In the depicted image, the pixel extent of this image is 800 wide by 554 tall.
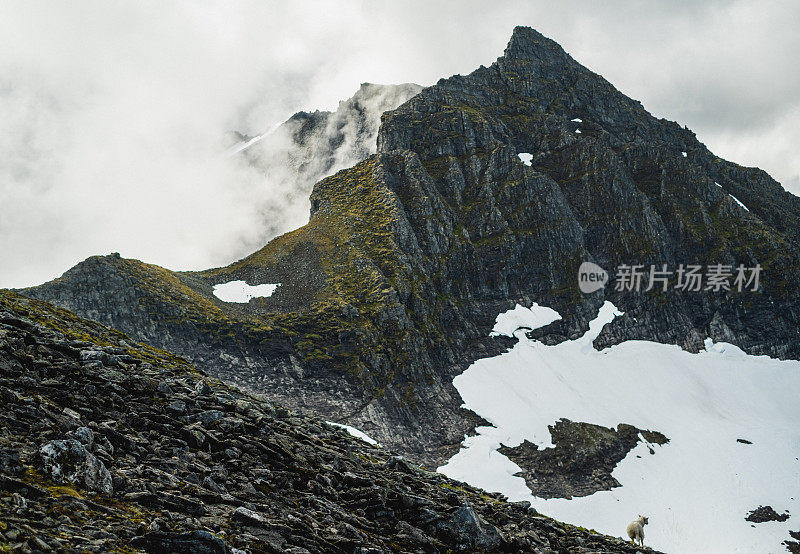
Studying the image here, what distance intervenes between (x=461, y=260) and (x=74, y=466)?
12030cm

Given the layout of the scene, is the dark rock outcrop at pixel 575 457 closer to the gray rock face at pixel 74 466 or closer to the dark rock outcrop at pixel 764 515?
the dark rock outcrop at pixel 764 515

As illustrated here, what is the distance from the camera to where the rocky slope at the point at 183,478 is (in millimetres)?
11008

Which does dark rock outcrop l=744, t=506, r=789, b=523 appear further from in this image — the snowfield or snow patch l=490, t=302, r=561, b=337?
snow patch l=490, t=302, r=561, b=337

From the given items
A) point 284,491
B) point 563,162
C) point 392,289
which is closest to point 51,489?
point 284,491

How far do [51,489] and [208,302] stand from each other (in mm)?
89768

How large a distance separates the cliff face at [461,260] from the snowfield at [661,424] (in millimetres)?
5535

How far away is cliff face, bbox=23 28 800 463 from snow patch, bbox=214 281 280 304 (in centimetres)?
247

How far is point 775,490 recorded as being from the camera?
8344 cm

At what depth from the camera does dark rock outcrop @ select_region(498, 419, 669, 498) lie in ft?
268

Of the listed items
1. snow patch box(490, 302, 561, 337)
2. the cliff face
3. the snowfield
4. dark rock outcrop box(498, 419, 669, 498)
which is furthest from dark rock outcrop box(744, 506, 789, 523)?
snow patch box(490, 302, 561, 337)

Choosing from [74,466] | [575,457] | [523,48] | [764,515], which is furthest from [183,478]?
[523,48]

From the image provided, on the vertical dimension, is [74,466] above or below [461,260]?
below

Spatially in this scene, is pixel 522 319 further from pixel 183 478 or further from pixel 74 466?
pixel 74 466

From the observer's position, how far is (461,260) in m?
130
